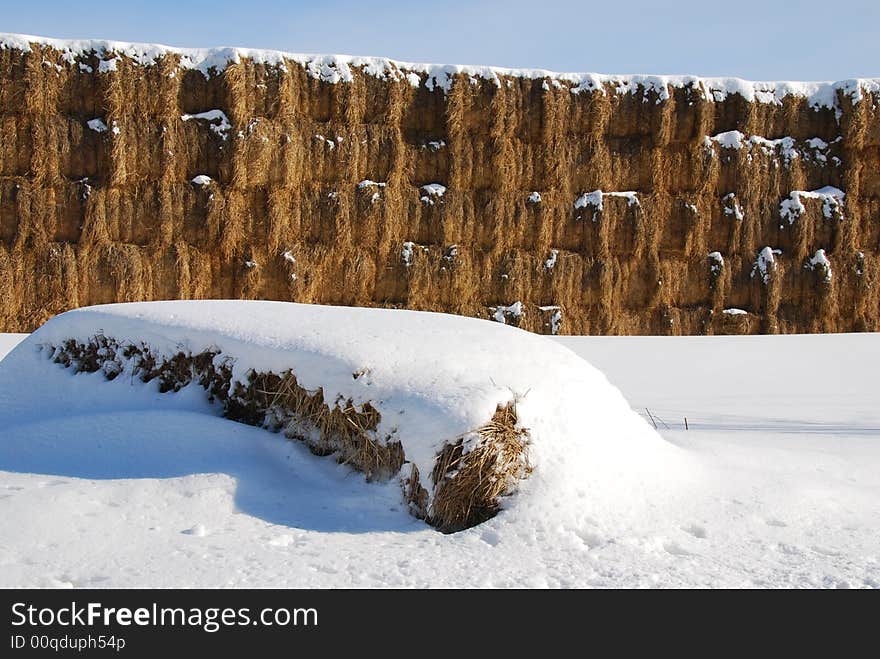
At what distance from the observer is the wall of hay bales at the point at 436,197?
1003 cm

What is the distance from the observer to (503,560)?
9.00ft

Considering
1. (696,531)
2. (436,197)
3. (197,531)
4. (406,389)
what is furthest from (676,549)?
(436,197)

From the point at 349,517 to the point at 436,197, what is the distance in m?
8.27

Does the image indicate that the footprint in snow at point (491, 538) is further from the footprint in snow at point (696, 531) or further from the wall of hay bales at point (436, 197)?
the wall of hay bales at point (436, 197)

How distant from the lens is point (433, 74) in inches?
428

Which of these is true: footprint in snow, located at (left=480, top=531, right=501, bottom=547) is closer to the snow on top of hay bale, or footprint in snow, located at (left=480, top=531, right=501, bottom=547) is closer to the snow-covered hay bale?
the snow-covered hay bale

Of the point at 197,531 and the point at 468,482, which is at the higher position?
the point at 468,482

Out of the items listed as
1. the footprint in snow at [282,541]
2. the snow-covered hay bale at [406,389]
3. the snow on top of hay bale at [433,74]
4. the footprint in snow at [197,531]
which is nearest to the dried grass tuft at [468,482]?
the snow-covered hay bale at [406,389]

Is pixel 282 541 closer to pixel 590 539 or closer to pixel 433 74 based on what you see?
pixel 590 539

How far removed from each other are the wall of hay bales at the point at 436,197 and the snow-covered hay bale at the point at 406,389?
6.17 metres

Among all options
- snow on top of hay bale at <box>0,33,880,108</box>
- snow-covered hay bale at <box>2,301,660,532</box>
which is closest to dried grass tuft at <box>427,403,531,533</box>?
snow-covered hay bale at <box>2,301,660,532</box>
